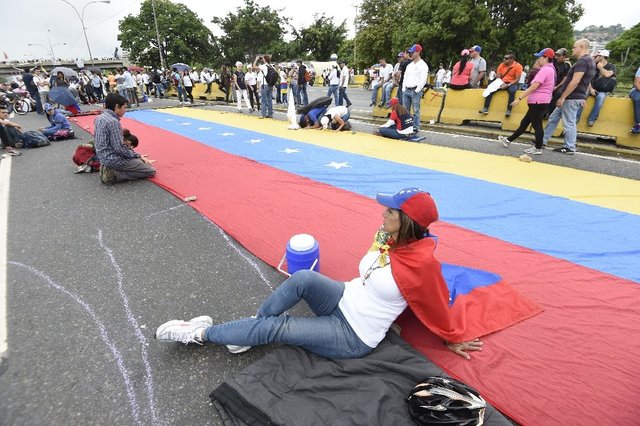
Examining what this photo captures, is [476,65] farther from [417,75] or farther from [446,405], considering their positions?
[446,405]

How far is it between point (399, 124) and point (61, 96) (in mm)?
13419

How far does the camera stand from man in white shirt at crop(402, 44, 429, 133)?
8820mm

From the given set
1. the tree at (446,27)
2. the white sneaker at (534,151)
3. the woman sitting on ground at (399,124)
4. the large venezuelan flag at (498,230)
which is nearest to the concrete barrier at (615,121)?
the white sneaker at (534,151)

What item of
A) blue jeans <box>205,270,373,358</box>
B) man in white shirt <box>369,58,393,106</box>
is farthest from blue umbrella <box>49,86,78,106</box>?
blue jeans <box>205,270,373,358</box>

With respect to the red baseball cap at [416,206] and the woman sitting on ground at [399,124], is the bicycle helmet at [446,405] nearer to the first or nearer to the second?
the red baseball cap at [416,206]

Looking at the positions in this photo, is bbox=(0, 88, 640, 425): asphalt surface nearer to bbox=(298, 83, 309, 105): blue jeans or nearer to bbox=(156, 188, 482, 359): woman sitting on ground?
bbox=(156, 188, 482, 359): woman sitting on ground

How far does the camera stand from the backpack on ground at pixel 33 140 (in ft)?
29.3

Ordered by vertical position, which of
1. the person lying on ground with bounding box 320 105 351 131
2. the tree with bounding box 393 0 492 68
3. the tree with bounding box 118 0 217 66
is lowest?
the person lying on ground with bounding box 320 105 351 131

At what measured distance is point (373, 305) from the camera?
7.20ft

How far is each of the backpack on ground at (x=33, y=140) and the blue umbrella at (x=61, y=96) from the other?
203 inches

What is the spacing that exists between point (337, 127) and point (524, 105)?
5075 mm

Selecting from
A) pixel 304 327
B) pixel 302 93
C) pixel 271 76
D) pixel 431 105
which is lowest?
pixel 304 327

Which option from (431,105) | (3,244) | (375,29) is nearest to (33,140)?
(3,244)

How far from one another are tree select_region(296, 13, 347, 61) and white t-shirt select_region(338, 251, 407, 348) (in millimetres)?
59455
